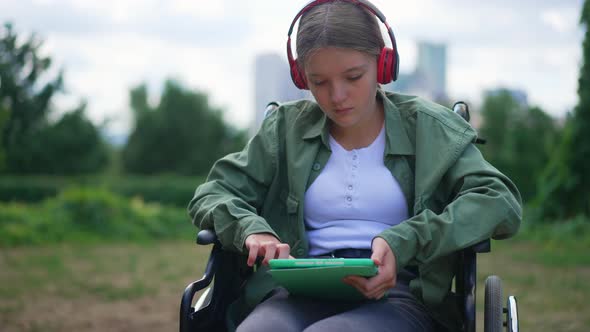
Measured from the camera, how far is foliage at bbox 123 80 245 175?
109ft

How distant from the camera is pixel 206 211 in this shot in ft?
6.80

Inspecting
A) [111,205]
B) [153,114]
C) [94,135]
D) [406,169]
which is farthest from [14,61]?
[153,114]

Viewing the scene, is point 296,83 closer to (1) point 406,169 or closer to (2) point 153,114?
(1) point 406,169

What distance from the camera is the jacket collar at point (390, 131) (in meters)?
2.05

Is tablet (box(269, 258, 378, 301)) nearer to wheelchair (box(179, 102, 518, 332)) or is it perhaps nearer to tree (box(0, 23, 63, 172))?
wheelchair (box(179, 102, 518, 332))

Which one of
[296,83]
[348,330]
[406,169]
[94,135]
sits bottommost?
[94,135]

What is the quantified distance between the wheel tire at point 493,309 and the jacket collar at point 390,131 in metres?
0.46

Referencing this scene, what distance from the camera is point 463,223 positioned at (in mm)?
1809

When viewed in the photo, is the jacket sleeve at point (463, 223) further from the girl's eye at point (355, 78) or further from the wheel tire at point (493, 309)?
the girl's eye at point (355, 78)

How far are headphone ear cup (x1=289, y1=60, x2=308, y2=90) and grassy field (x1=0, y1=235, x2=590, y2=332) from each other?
115 inches

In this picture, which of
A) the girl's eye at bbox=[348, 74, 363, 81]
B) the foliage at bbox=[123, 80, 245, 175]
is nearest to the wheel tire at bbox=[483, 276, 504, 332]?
the girl's eye at bbox=[348, 74, 363, 81]

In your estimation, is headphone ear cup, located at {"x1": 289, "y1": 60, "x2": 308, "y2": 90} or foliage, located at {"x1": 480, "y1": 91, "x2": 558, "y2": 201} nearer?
headphone ear cup, located at {"x1": 289, "y1": 60, "x2": 308, "y2": 90}

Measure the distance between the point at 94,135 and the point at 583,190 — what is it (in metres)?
16.7

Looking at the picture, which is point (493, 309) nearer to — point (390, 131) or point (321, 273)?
point (321, 273)
